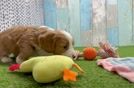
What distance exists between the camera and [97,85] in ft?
3.08

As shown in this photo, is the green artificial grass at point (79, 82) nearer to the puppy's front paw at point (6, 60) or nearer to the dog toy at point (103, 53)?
the puppy's front paw at point (6, 60)

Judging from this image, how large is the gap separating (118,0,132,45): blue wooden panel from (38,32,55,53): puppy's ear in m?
2.22

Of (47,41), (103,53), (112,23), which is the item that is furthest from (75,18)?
(47,41)

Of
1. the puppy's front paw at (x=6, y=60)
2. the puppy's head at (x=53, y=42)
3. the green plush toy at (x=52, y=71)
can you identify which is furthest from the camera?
the puppy's front paw at (x=6, y=60)

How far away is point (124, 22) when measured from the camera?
3.59m

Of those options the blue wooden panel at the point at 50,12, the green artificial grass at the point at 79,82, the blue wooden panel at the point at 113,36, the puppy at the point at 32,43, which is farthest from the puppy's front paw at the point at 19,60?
the blue wooden panel at the point at 113,36

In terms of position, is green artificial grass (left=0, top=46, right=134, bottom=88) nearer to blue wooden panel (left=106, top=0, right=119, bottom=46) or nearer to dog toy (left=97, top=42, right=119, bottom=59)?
dog toy (left=97, top=42, right=119, bottom=59)

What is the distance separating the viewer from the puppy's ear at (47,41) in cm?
148

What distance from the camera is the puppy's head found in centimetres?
148

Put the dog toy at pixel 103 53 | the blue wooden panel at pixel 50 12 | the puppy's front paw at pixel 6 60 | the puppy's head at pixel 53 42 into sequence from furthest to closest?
1. the blue wooden panel at pixel 50 12
2. the dog toy at pixel 103 53
3. the puppy's front paw at pixel 6 60
4. the puppy's head at pixel 53 42

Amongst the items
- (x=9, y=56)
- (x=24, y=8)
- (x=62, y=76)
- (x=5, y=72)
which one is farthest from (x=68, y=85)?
(x=24, y=8)

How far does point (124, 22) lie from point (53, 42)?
7.40ft

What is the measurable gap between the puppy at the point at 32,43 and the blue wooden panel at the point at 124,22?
6.82 feet

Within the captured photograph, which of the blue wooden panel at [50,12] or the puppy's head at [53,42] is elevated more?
the blue wooden panel at [50,12]
